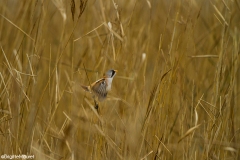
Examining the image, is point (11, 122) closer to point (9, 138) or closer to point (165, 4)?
point (9, 138)

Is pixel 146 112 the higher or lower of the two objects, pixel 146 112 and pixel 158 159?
the higher

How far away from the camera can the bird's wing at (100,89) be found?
1386mm

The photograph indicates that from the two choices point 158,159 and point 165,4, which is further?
point 165,4

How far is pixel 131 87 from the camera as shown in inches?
60.3

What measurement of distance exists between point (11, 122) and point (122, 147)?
0.31 m

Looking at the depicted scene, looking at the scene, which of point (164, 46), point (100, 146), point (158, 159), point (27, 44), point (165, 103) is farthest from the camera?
point (164, 46)

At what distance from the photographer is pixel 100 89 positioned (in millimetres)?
1385

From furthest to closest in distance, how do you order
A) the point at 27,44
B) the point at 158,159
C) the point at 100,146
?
the point at 27,44 < the point at 158,159 < the point at 100,146

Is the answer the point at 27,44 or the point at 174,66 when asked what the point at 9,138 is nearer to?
the point at 174,66

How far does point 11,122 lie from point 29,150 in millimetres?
92

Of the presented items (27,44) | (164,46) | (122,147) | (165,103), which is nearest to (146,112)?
(122,147)

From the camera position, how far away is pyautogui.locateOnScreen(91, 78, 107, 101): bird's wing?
139cm

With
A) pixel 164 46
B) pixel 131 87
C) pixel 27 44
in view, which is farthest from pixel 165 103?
pixel 164 46

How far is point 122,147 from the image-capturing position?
143 cm
